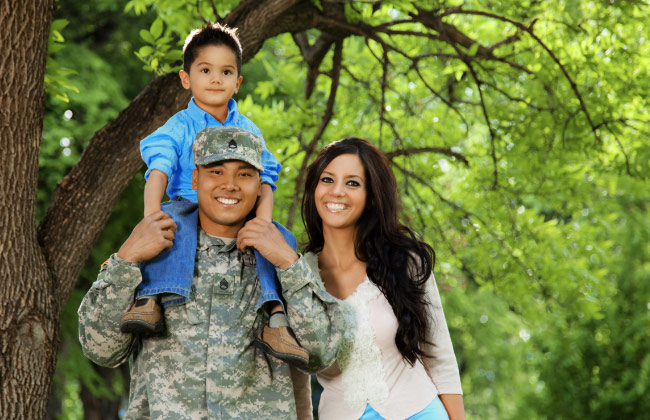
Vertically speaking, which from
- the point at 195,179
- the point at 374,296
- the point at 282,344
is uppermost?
the point at 195,179

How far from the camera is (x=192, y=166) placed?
3.51 metres

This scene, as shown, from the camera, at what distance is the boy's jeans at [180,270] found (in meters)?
2.99

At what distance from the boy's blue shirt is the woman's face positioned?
24 cm

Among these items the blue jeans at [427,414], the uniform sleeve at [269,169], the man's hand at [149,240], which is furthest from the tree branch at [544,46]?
the man's hand at [149,240]

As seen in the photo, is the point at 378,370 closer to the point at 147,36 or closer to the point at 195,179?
the point at 195,179

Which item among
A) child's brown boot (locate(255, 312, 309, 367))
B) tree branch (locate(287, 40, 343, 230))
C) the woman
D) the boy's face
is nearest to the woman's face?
the woman

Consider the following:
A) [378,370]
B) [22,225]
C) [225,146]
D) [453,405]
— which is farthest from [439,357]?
[22,225]

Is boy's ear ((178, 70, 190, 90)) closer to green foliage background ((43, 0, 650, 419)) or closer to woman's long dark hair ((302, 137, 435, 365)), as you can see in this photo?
woman's long dark hair ((302, 137, 435, 365))

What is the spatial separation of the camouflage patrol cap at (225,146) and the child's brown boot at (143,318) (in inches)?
22.5

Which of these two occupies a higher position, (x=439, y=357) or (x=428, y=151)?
(x=428, y=151)

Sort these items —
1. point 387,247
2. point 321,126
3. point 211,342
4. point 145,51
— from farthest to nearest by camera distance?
point 321,126 < point 145,51 < point 387,247 < point 211,342

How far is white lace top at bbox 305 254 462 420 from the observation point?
351 centimetres

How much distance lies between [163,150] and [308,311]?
36.6 inches

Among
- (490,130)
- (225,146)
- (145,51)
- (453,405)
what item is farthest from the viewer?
(490,130)
